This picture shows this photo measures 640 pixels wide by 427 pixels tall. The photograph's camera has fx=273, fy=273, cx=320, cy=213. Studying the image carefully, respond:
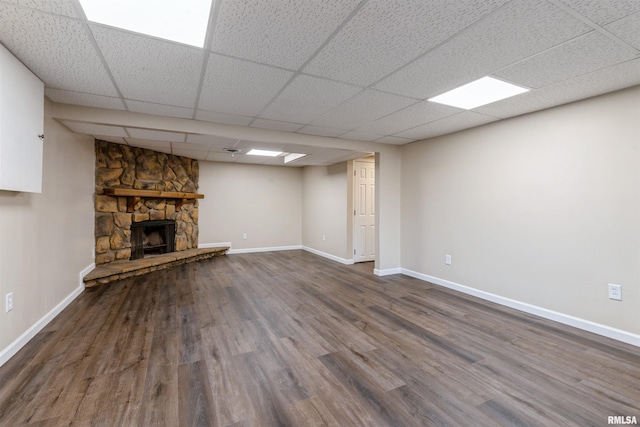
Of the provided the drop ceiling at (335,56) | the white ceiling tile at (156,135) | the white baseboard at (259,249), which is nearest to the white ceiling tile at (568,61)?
the drop ceiling at (335,56)

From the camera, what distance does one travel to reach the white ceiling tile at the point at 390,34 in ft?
4.60

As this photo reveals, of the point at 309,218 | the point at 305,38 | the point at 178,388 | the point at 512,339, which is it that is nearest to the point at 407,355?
the point at 512,339

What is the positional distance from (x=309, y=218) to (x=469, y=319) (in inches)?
183

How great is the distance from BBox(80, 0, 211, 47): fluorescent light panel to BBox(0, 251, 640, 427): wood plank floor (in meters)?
2.16

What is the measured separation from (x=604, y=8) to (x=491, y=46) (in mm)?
499

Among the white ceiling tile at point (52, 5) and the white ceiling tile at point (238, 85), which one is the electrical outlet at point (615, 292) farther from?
the white ceiling tile at point (52, 5)

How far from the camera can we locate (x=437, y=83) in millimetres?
2260

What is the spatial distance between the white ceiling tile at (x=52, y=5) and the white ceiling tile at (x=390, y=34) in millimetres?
1349

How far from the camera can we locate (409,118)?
3.16 m

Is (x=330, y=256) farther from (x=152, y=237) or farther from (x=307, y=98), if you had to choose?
(x=307, y=98)

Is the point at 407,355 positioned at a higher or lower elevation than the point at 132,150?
lower

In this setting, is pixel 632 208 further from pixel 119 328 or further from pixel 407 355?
pixel 119 328

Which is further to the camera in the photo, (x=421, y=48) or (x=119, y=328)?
(x=119, y=328)

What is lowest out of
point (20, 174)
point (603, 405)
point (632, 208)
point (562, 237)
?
point (603, 405)
